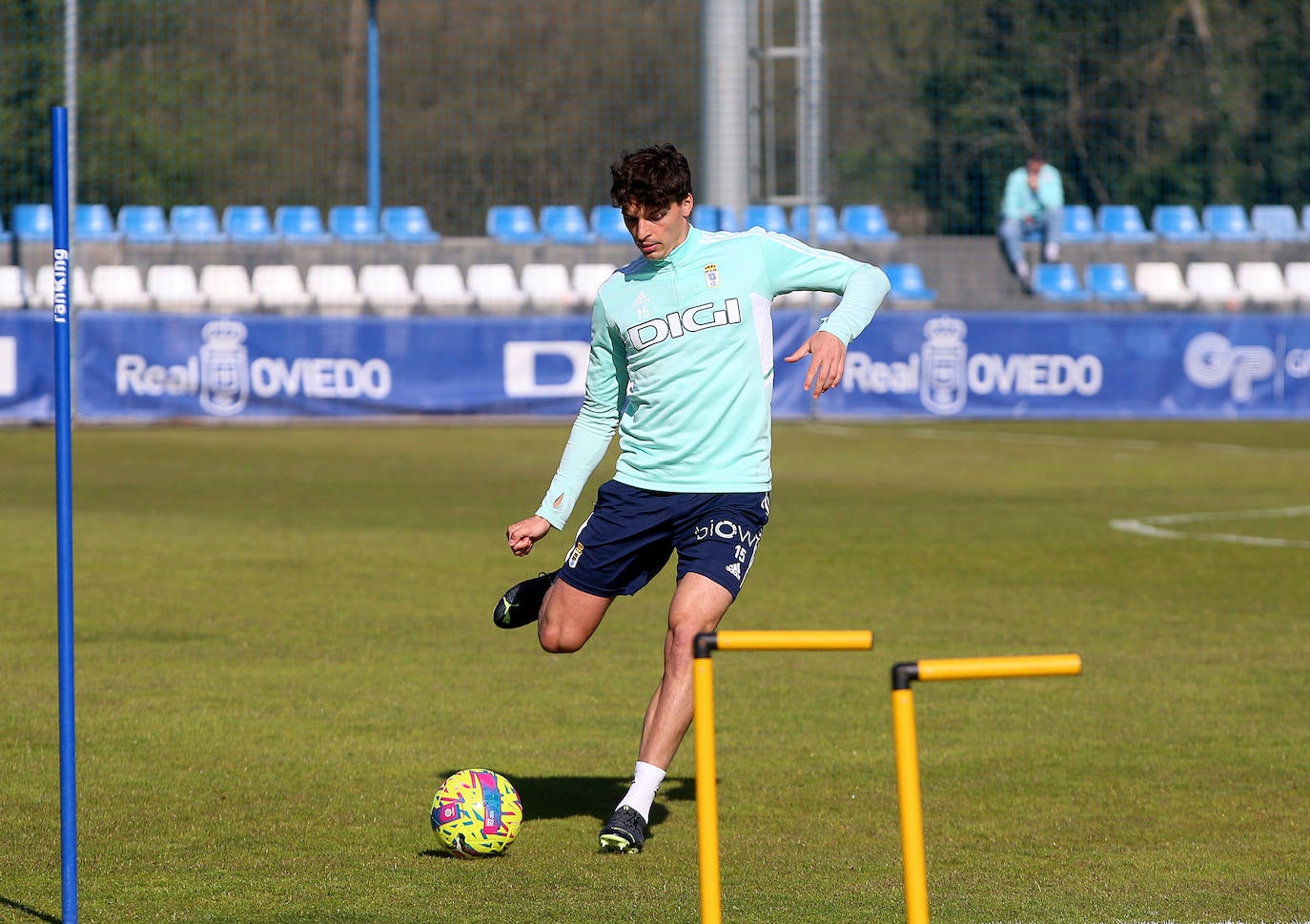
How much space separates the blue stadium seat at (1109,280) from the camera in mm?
30641

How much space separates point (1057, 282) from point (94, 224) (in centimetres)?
1496

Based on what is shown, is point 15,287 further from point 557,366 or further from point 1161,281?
point 1161,281

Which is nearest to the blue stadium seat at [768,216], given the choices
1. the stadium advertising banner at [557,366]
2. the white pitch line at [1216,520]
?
the stadium advertising banner at [557,366]

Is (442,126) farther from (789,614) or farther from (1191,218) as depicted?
(789,614)

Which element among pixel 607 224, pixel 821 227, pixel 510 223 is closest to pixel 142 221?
pixel 510 223

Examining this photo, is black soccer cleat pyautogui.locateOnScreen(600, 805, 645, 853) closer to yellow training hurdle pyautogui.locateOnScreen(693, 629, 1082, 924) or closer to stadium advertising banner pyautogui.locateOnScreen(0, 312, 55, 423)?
yellow training hurdle pyautogui.locateOnScreen(693, 629, 1082, 924)

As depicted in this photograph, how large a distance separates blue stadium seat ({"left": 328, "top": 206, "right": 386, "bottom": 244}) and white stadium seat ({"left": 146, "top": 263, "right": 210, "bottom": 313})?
97.4 inches

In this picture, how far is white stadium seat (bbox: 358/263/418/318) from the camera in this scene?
90.3ft

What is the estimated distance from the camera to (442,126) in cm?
3772

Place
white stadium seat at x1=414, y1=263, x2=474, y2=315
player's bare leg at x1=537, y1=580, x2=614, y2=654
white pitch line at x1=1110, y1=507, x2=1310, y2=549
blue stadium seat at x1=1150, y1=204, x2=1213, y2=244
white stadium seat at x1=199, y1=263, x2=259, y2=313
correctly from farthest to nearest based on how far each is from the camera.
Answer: blue stadium seat at x1=1150, y1=204, x2=1213, y2=244 < white stadium seat at x1=414, y1=263, x2=474, y2=315 < white stadium seat at x1=199, y1=263, x2=259, y2=313 < white pitch line at x1=1110, y1=507, x2=1310, y2=549 < player's bare leg at x1=537, y1=580, x2=614, y2=654

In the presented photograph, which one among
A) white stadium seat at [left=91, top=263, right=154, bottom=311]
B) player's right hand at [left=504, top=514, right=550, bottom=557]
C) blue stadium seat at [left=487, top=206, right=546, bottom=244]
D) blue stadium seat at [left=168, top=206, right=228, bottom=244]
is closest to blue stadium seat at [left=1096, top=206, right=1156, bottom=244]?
blue stadium seat at [left=487, top=206, right=546, bottom=244]

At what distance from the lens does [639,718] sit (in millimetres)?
7754

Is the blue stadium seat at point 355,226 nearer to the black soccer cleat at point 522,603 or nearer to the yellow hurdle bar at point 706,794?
the black soccer cleat at point 522,603

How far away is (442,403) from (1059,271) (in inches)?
425
